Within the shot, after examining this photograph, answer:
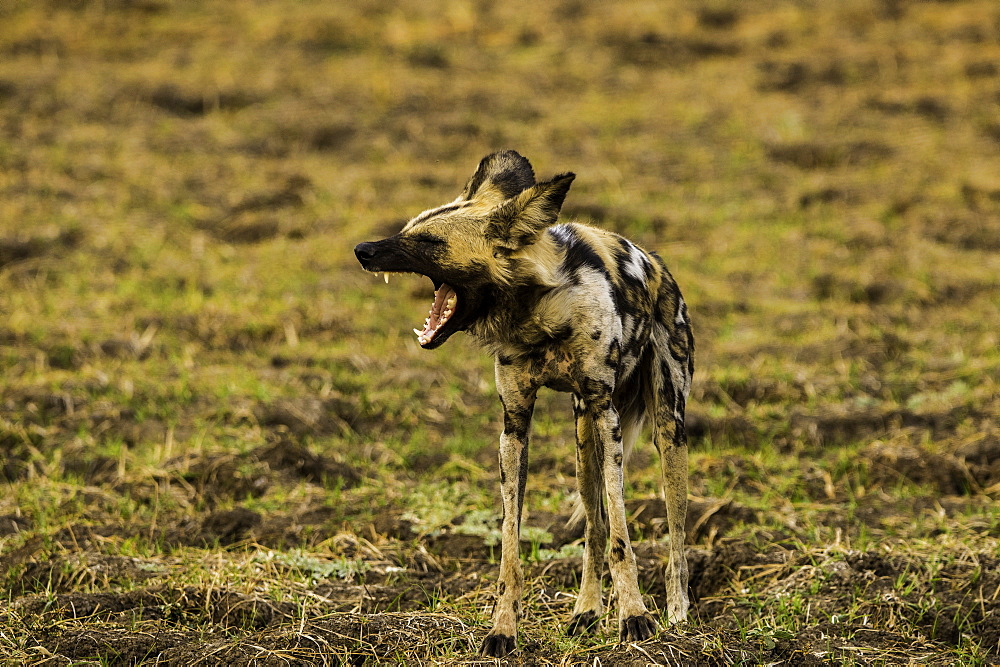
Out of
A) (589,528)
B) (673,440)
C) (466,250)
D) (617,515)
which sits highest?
(466,250)

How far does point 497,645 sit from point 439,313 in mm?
1161

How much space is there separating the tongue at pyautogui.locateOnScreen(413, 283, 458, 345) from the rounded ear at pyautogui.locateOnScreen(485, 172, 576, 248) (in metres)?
0.25

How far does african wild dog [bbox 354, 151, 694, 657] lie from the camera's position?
3.62m

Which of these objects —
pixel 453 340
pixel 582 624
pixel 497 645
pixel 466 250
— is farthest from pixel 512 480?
pixel 453 340

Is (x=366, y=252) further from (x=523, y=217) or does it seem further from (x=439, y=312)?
(x=523, y=217)

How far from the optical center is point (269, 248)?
9797 millimetres

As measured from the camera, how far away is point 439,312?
3.68m

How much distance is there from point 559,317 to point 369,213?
6946 mm

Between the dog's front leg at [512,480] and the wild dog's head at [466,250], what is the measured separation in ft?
0.96

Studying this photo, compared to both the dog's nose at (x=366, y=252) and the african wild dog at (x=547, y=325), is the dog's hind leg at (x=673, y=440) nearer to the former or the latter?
the african wild dog at (x=547, y=325)

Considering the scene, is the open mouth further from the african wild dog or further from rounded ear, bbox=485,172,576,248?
rounded ear, bbox=485,172,576,248

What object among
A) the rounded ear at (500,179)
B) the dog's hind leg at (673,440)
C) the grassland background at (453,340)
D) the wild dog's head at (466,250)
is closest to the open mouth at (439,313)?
the wild dog's head at (466,250)

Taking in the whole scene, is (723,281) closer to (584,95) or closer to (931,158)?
(931,158)

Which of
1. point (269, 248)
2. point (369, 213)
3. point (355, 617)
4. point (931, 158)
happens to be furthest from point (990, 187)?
point (355, 617)
